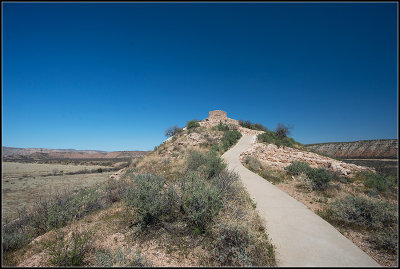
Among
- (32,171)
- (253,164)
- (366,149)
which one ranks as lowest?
(32,171)

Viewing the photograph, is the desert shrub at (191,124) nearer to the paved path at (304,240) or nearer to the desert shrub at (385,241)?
the paved path at (304,240)

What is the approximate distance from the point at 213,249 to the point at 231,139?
1991 centimetres

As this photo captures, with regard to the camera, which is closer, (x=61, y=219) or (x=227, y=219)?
(x=227, y=219)

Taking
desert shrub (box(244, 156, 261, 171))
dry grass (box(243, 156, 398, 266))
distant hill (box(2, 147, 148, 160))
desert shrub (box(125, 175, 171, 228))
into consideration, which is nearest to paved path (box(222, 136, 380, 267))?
dry grass (box(243, 156, 398, 266))

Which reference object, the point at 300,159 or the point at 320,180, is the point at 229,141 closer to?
the point at 300,159

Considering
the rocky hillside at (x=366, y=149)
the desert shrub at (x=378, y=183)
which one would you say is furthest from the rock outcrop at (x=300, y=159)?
the rocky hillside at (x=366, y=149)

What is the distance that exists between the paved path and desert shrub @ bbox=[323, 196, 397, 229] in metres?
0.81

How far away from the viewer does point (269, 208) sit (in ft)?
18.6

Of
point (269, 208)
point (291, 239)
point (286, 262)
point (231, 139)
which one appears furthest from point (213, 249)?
point (231, 139)

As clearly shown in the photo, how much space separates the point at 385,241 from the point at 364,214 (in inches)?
52.9

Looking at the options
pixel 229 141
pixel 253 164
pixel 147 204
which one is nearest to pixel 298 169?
pixel 253 164

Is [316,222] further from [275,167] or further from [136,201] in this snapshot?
[275,167]

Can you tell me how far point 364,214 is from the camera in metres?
5.08

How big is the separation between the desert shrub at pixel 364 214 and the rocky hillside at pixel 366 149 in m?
21.8
